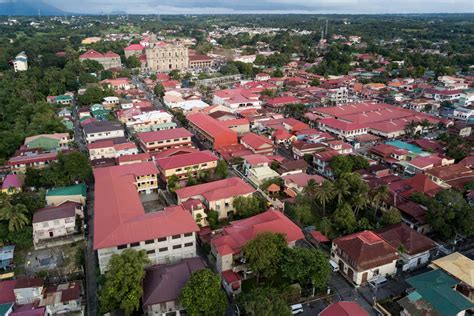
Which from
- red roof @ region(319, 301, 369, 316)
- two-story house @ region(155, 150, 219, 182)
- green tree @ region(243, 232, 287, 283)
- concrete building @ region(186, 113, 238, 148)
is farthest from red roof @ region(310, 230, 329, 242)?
concrete building @ region(186, 113, 238, 148)

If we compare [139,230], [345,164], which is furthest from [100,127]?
[345,164]

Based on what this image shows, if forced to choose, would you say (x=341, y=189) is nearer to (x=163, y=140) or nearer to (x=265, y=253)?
(x=265, y=253)

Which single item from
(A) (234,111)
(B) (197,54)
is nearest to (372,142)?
(A) (234,111)

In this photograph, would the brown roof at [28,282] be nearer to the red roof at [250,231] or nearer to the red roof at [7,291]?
the red roof at [7,291]

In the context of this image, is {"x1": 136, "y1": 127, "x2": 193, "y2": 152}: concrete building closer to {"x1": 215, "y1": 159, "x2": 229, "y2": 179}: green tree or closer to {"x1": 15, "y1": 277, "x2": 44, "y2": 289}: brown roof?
{"x1": 215, "y1": 159, "x2": 229, "y2": 179}: green tree

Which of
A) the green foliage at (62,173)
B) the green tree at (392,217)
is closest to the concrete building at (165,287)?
the green tree at (392,217)

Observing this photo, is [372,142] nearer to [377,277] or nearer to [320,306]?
[377,277]
